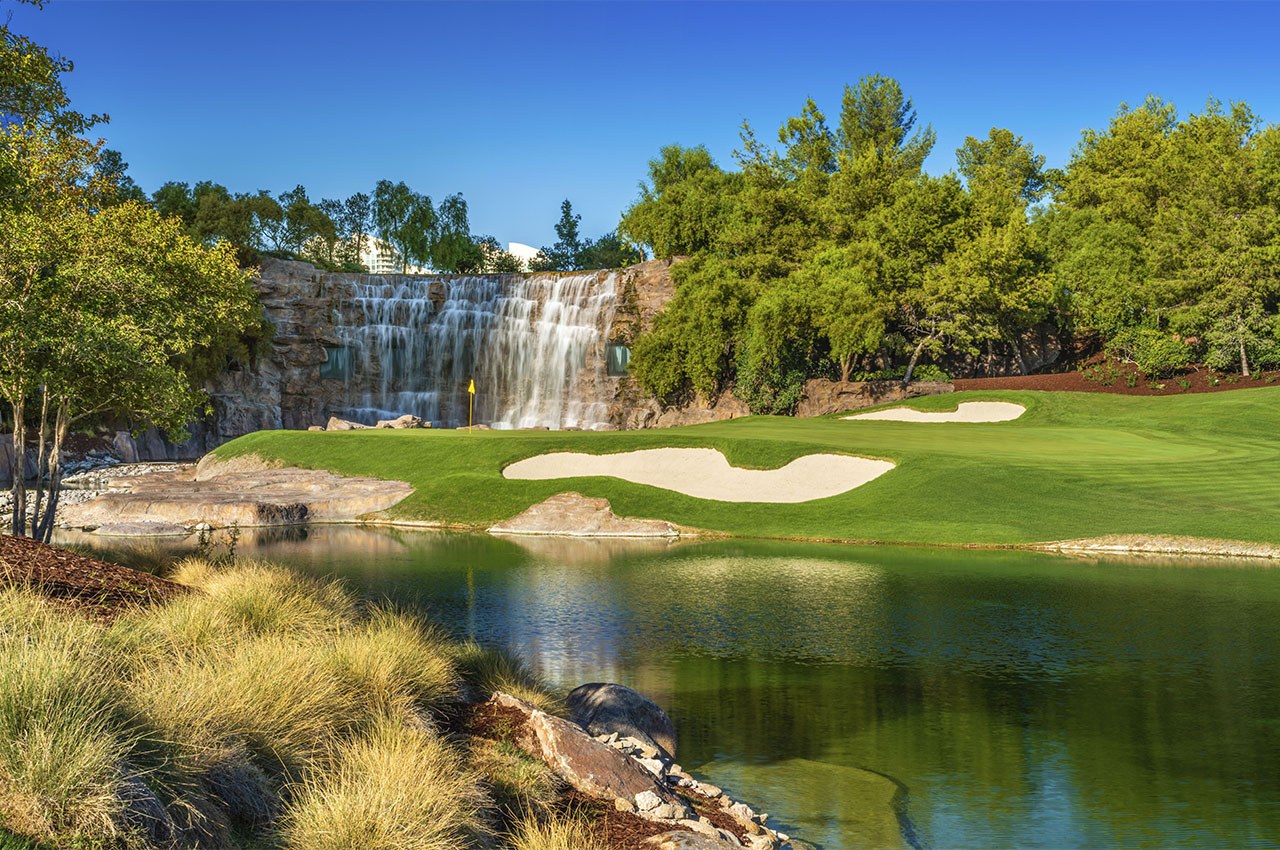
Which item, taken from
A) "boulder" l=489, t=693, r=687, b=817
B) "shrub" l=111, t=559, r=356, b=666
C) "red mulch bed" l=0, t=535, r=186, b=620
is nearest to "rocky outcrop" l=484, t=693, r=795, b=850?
"boulder" l=489, t=693, r=687, b=817

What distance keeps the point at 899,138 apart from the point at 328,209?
2302 inches

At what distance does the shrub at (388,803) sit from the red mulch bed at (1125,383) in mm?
45914

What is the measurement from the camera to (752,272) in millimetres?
60969

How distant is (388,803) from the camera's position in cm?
649

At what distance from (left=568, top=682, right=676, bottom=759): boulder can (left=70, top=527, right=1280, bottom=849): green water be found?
1.08 feet

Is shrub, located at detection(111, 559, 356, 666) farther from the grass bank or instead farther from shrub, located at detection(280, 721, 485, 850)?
shrub, located at detection(280, 721, 485, 850)

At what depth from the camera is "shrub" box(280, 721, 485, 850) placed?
6266mm

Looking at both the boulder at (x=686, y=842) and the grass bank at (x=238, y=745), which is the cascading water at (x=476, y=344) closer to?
the grass bank at (x=238, y=745)

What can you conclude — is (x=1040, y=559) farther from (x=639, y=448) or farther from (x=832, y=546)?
(x=639, y=448)

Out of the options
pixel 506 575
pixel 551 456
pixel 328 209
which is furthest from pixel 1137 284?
pixel 328 209

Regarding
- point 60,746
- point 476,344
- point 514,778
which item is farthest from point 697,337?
point 60,746

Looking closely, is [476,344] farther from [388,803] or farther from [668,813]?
[388,803]

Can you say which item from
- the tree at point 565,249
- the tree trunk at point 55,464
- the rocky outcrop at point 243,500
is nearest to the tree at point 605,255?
the tree at point 565,249

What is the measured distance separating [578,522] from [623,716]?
59.2ft
